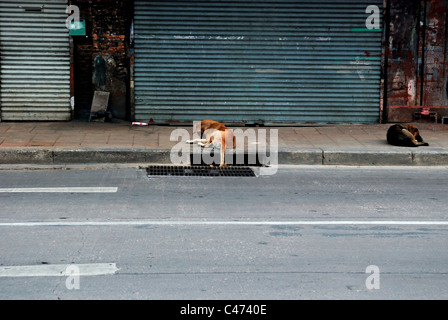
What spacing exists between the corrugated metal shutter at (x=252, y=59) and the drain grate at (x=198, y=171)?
11.7 ft

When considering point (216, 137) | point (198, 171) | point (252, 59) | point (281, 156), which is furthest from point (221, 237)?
point (252, 59)

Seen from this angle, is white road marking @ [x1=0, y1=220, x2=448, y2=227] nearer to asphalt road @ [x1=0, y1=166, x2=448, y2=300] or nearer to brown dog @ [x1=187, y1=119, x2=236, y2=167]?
asphalt road @ [x1=0, y1=166, x2=448, y2=300]

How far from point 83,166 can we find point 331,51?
598 centimetres

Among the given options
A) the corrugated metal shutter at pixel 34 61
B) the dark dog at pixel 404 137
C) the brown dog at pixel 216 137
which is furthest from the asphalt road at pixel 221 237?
the corrugated metal shutter at pixel 34 61

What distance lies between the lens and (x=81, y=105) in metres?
14.9

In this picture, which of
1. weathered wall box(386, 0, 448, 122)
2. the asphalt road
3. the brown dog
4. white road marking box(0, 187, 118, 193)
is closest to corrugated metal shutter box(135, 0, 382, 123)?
weathered wall box(386, 0, 448, 122)

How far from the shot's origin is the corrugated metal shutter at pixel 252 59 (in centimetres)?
1429

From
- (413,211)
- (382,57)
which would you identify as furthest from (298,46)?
(413,211)

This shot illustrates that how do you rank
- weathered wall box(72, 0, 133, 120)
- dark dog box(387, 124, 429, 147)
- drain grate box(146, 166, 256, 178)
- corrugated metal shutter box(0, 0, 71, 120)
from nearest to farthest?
drain grate box(146, 166, 256, 178)
dark dog box(387, 124, 429, 147)
corrugated metal shutter box(0, 0, 71, 120)
weathered wall box(72, 0, 133, 120)

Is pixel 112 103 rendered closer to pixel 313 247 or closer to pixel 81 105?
pixel 81 105

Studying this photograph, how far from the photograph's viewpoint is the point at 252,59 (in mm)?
14422

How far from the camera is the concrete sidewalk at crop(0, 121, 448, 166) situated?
11.3 meters

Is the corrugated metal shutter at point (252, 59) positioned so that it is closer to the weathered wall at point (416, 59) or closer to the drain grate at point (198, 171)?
the weathered wall at point (416, 59)

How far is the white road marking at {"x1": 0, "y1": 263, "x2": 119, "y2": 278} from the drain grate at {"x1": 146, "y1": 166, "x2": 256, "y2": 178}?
4.38 metres
